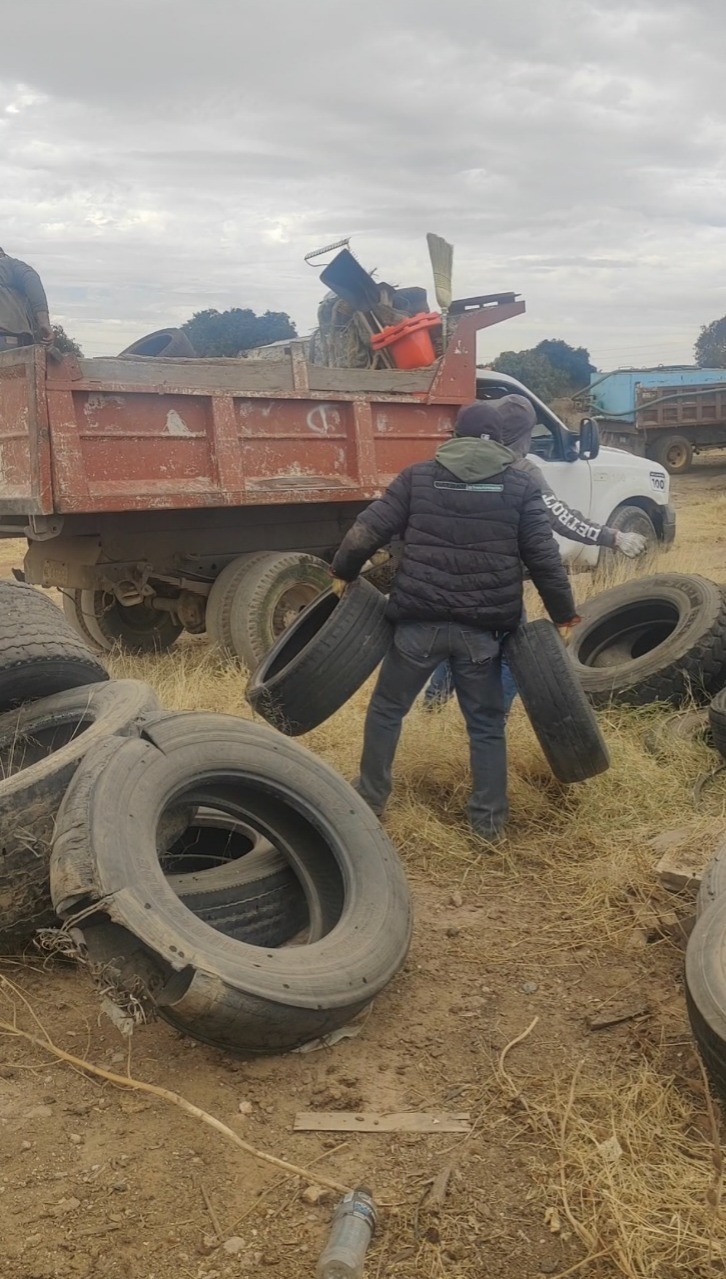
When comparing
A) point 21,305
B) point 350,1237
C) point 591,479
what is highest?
point 21,305

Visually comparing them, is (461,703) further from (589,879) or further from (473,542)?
(589,879)

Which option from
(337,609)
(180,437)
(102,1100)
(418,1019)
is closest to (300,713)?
(337,609)

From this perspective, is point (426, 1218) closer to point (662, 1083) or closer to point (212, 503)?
point (662, 1083)

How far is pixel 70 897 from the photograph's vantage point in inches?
109

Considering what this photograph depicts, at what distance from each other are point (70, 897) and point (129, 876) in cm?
17

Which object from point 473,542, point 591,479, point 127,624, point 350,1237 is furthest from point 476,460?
point 591,479

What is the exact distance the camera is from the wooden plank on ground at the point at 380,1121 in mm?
2648

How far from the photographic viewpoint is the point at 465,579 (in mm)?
4484

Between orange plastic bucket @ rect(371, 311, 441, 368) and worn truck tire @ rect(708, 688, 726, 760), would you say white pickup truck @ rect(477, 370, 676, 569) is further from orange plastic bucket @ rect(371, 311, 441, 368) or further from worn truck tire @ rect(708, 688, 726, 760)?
worn truck tire @ rect(708, 688, 726, 760)

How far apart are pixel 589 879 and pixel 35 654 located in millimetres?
2275

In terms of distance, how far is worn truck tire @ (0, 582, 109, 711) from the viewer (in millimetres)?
4016

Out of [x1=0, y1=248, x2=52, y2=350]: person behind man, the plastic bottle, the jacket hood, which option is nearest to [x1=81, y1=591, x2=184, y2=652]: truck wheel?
[x1=0, y1=248, x2=52, y2=350]: person behind man

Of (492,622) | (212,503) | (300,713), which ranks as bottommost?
(300,713)

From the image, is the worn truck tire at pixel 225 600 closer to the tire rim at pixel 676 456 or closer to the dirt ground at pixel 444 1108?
the dirt ground at pixel 444 1108
